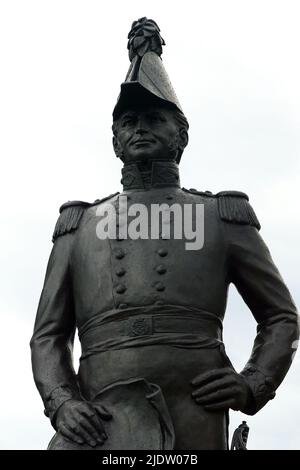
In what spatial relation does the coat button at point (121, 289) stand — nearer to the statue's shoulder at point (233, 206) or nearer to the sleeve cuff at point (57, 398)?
the sleeve cuff at point (57, 398)

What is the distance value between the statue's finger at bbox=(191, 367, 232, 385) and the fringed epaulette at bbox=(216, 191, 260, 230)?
1.44 meters

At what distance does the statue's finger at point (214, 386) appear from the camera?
951cm

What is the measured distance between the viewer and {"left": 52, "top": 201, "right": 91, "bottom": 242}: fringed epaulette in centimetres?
1073

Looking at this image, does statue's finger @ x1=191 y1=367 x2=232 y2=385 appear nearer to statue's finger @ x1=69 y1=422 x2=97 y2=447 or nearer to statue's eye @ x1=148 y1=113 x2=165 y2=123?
statue's finger @ x1=69 y1=422 x2=97 y2=447

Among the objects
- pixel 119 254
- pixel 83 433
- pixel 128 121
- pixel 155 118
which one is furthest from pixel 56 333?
pixel 155 118

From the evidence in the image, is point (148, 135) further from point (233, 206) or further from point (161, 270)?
point (161, 270)

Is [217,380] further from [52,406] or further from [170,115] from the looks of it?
[170,115]

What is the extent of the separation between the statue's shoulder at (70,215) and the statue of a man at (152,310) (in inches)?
0.5

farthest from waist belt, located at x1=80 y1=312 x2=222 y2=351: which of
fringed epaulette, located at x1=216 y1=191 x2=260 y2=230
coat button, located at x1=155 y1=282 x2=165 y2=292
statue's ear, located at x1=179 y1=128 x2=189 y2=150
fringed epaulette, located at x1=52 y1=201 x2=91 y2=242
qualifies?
statue's ear, located at x1=179 y1=128 x2=189 y2=150

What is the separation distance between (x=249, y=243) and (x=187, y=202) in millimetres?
662

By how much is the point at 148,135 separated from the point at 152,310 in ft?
5.74

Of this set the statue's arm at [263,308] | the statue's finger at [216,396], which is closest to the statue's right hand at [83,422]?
the statue's finger at [216,396]

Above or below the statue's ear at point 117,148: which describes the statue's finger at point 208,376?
below
